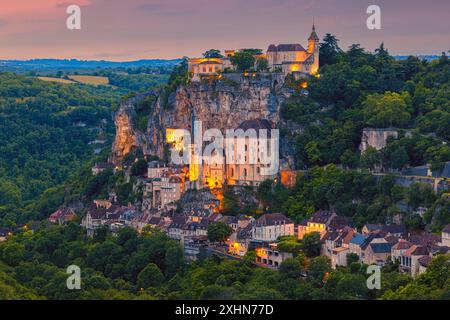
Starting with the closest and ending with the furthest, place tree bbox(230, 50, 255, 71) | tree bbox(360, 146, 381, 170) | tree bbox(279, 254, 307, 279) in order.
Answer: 1. tree bbox(279, 254, 307, 279)
2. tree bbox(360, 146, 381, 170)
3. tree bbox(230, 50, 255, 71)

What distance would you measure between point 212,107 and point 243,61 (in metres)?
4.83

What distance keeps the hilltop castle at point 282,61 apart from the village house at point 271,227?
16.1m

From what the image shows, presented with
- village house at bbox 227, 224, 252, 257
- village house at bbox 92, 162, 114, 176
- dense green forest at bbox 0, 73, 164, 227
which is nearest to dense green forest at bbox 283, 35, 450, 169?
village house at bbox 227, 224, 252, 257

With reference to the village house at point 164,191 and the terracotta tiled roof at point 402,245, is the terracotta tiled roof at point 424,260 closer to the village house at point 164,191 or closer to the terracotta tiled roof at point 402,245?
the terracotta tiled roof at point 402,245

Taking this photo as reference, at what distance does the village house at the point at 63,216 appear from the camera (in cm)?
7522

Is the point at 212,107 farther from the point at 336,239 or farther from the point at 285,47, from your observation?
the point at 336,239

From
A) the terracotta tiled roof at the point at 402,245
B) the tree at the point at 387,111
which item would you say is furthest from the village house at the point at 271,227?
the tree at the point at 387,111

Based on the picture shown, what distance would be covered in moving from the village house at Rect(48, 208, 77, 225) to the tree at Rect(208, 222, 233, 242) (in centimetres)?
1612

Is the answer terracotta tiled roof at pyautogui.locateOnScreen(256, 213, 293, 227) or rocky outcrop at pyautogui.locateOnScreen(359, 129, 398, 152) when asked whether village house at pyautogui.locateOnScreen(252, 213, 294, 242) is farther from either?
rocky outcrop at pyautogui.locateOnScreen(359, 129, 398, 152)

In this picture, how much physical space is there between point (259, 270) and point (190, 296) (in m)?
5.21

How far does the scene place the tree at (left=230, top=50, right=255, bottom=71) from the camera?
2990 inches
